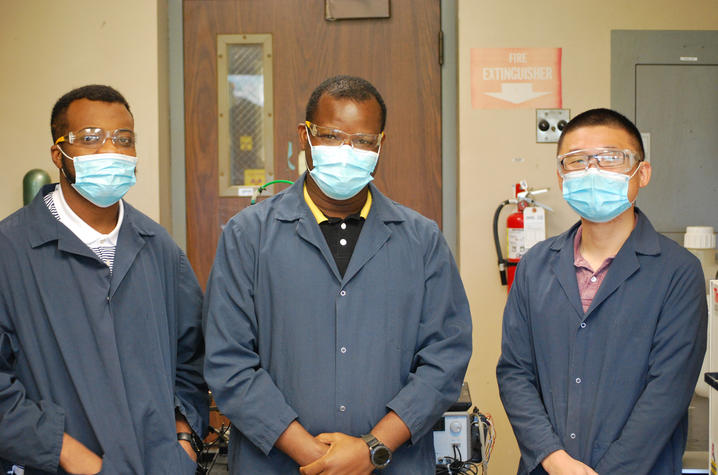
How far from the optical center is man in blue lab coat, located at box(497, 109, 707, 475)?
4.75ft

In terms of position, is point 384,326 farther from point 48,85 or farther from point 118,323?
point 48,85

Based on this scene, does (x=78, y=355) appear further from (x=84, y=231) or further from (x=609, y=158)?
(x=609, y=158)

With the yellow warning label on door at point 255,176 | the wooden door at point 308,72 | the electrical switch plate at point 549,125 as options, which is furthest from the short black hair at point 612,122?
the yellow warning label on door at point 255,176

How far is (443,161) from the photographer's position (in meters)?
3.05

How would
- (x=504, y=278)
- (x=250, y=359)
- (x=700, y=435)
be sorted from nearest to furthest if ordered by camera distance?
(x=250, y=359), (x=700, y=435), (x=504, y=278)

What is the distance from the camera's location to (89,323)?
54.1 inches

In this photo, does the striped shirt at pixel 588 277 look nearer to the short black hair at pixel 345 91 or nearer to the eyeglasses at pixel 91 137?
the short black hair at pixel 345 91

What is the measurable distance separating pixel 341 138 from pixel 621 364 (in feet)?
2.77

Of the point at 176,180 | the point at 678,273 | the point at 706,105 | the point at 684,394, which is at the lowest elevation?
the point at 684,394

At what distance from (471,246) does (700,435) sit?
47.4 inches

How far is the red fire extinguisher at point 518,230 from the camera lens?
2.76 meters

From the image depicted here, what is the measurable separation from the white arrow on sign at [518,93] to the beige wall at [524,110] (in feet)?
0.20

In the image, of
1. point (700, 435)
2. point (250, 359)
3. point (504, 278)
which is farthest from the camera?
point (504, 278)

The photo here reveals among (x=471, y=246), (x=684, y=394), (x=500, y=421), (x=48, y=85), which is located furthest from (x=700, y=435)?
(x=48, y=85)
